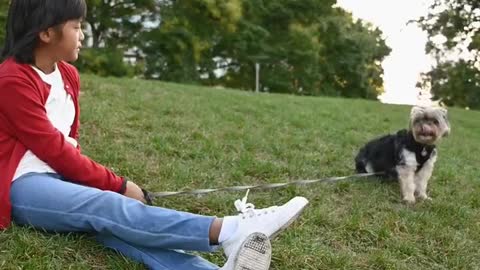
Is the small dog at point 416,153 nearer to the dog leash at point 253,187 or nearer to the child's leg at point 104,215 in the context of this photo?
the dog leash at point 253,187

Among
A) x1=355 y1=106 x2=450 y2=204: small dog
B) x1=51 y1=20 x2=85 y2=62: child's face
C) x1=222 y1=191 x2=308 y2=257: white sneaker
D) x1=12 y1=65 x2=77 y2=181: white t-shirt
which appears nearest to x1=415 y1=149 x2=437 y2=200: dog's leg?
x1=355 y1=106 x2=450 y2=204: small dog

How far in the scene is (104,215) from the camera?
3.00m

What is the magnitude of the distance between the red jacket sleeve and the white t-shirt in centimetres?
5

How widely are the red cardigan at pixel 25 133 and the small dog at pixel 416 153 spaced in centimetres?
318

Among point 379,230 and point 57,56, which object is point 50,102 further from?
point 379,230

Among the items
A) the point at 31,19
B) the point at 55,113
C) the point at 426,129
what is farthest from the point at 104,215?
the point at 426,129

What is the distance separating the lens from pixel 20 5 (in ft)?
10.2

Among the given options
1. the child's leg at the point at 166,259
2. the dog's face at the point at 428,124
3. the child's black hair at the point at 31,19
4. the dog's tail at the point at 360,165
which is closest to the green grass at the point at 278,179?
the child's leg at the point at 166,259

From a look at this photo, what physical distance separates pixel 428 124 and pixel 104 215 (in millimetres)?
3436

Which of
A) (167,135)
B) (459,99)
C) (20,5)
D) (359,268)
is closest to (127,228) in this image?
(20,5)

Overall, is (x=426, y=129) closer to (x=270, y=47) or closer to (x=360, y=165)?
(x=360, y=165)

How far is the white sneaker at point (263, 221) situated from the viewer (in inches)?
114

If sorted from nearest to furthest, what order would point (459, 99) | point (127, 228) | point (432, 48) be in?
point (127, 228)
point (432, 48)
point (459, 99)

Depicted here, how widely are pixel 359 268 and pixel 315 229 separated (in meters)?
0.61
